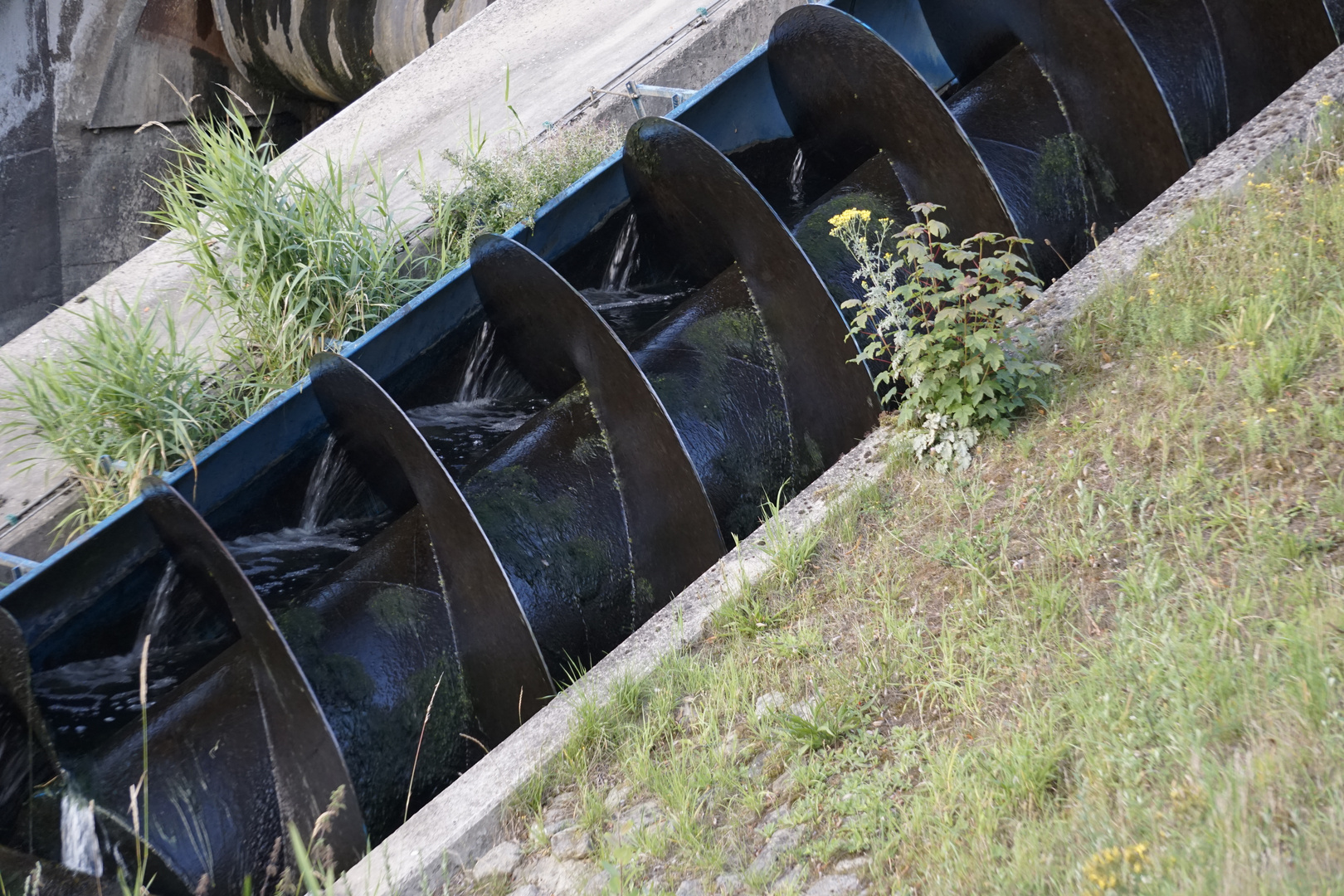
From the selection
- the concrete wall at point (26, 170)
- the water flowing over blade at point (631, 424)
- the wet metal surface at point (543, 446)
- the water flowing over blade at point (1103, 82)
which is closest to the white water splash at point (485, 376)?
the wet metal surface at point (543, 446)

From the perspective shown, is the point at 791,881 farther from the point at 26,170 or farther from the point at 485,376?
the point at 26,170

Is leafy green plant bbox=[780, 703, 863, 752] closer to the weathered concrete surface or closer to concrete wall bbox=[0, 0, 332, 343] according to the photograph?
the weathered concrete surface

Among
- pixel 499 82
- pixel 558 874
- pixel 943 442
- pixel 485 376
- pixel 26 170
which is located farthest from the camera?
pixel 26 170

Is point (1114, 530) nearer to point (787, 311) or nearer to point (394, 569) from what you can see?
point (787, 311)

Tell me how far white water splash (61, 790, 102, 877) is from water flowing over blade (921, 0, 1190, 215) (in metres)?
4.34

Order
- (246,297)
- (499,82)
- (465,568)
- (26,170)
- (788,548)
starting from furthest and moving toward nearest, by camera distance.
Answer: (26,170)
(499,82)
(246,297)
(465,568)
(788,548)

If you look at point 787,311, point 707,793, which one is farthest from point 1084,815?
point 787,311

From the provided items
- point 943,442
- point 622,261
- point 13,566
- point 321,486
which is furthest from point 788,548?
point 13,566

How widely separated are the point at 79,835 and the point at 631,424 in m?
2.04

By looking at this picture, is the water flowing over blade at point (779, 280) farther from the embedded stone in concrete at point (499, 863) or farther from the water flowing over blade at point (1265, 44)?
the water flowing over blade at point (1265, 44)

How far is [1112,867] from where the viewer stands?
1.84 m

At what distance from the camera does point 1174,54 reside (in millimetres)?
4488

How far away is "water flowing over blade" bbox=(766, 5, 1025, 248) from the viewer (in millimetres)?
3887

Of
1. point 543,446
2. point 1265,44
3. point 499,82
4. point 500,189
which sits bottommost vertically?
point 1265,44
